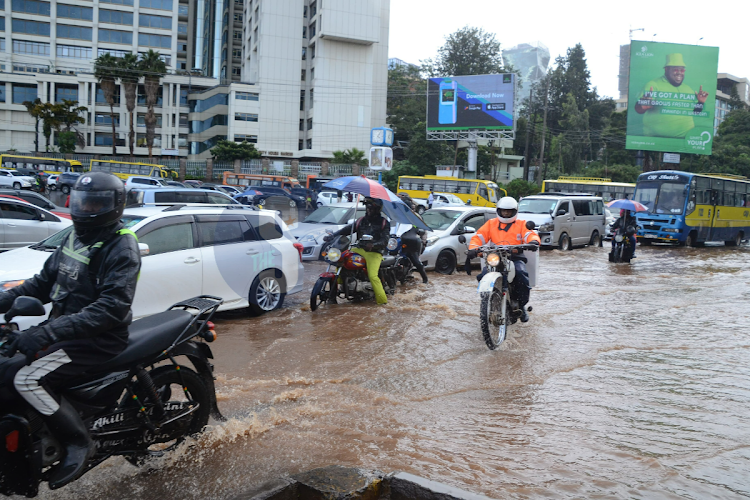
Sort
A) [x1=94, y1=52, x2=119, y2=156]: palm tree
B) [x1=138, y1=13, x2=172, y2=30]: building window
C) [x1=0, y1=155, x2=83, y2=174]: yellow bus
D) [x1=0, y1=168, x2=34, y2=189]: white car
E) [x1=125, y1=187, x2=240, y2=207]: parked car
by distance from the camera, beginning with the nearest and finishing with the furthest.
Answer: [x1=125, y1=187, x2=240, y2=207]: parked car → [x1=0, y1=168, x2=34, y2=189]: white car → [x1=0, y1=155, x2=83, y2=174]: yellow bus → [x1=94, y1=52, x2=119, y2=156]: palm tree → [x1=138, y1=13, x2=172, y2=30]: building window

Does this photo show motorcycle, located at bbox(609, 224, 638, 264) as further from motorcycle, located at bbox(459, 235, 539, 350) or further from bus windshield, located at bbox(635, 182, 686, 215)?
motorcycle, located at bbox(459, 235, 539, 350)

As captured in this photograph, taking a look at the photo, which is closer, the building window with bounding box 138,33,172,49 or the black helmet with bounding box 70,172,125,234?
the black helmet with bounding box 70,172,125,234

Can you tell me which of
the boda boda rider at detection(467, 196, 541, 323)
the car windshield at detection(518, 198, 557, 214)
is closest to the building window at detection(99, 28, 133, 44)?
the car windshield at detection(518, 198, 557, 214)

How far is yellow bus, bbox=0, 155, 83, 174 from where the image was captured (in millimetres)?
45750

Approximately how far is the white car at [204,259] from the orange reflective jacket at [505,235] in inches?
111

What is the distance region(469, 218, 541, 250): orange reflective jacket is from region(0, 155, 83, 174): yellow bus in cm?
4557

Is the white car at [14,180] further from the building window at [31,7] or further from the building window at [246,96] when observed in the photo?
the building window at [31,7]

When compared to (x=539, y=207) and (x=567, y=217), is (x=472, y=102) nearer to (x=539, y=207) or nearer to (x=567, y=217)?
(x=539, y=207)

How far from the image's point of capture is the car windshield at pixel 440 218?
47.5ft

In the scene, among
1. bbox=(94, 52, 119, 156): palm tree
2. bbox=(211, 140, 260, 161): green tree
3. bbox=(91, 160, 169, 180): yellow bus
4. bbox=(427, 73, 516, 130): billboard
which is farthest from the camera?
bbox=(94, 52, 119, 156): palm tree

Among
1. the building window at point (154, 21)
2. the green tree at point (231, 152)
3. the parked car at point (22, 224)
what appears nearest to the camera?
the parked car at point (22, 224)

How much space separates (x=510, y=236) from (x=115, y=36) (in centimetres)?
7779

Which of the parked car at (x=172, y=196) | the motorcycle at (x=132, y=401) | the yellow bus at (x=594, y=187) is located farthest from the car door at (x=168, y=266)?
the yellow bus at (x=594, y=187)

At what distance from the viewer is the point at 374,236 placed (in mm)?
9797
